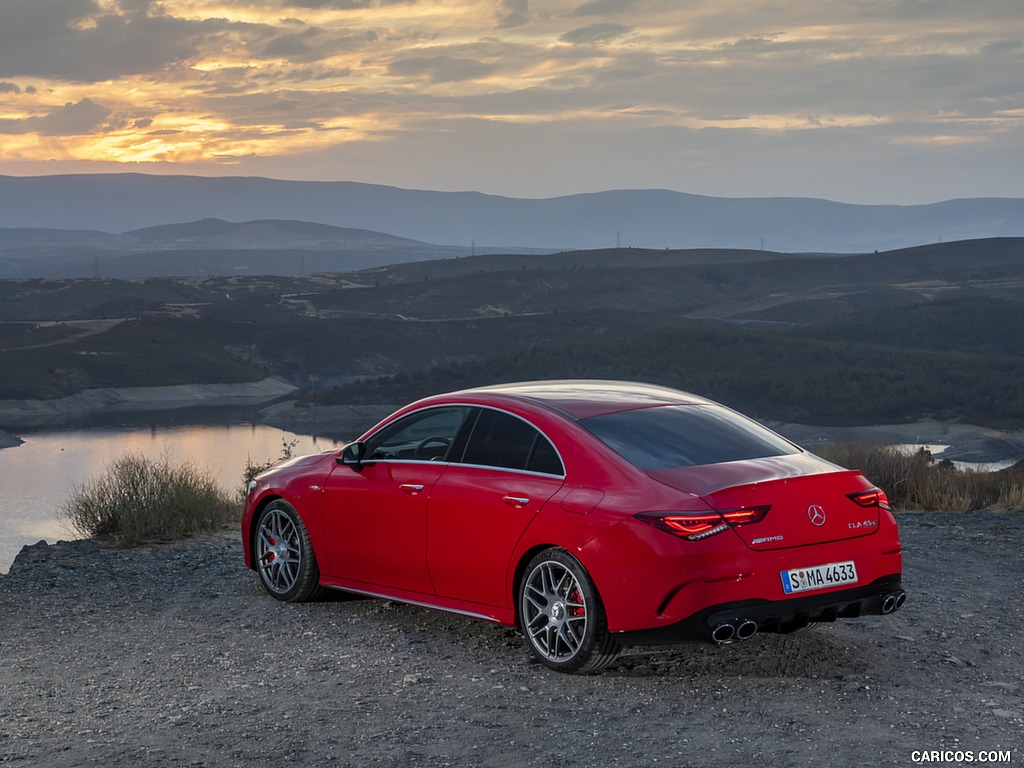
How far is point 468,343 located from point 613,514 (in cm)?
10066

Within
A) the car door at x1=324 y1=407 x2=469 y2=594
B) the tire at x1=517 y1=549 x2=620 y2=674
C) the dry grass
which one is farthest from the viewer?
the dry grass

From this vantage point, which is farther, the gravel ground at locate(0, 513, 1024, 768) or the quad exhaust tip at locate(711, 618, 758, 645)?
the quad exhaust tip at locate(711, 618, 758, 645)

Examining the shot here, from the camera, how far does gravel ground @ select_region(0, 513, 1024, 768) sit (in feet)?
16.9

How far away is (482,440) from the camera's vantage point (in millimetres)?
6934

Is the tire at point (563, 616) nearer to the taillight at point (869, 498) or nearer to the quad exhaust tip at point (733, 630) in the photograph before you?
the quad exhaust tip at point (733, 630)

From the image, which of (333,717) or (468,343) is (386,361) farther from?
(333,717)

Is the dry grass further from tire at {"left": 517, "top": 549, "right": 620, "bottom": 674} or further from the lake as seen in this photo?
the lake

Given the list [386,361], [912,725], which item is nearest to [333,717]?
[912,725]

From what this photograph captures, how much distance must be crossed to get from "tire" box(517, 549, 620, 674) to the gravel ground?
0.43 feet

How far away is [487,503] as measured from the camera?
6.65 m

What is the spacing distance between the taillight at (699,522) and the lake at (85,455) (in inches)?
878

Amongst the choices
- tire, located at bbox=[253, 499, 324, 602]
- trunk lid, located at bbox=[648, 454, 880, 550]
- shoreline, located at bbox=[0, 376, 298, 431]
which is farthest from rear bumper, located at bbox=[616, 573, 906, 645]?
shoreline, located at bbox=[0, 376, 298, 431]

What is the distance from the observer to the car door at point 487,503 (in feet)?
21.3

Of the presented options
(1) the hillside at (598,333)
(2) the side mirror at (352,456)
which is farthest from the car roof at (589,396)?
(1) the hillside at (598,333)
